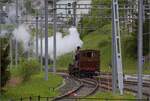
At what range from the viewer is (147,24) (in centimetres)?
7119

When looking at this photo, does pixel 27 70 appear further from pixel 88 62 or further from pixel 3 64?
pixel 88 62

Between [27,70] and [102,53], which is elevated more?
[27,70]

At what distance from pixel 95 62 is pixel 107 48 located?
101ft

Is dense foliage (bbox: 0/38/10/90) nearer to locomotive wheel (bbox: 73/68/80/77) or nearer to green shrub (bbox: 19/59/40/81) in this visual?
green shrub (bbox: 19/59/40/81)

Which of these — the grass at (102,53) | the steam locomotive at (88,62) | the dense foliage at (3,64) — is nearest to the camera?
the dense foliage at (3,64)

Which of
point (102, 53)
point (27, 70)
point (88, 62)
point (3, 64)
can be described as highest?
point (3, 64)

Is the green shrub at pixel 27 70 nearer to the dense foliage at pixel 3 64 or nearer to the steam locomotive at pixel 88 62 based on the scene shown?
the dense foliage at pixel 3 64

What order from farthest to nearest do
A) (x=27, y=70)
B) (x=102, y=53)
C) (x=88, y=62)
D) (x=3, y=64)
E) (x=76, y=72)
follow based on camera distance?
(x=102, y=53)
(x=76, y=72)
(x=88, y=62)
(x=27, y=70)
(x=3, y=64)

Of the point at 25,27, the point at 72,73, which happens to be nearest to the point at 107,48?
the point at 25,27

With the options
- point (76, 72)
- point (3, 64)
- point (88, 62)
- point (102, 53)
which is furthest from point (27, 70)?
point (102, 53)

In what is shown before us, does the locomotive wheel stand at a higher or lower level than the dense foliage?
lower

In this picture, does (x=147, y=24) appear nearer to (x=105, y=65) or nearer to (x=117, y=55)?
(x=105, y=65)

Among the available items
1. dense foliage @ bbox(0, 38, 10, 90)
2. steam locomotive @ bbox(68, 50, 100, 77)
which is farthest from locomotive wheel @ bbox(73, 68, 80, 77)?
dense foliage @ bbox(0, 38, 10, 90)

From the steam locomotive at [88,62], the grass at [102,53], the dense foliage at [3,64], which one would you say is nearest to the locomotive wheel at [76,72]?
the steam locomotive at [88,62]
